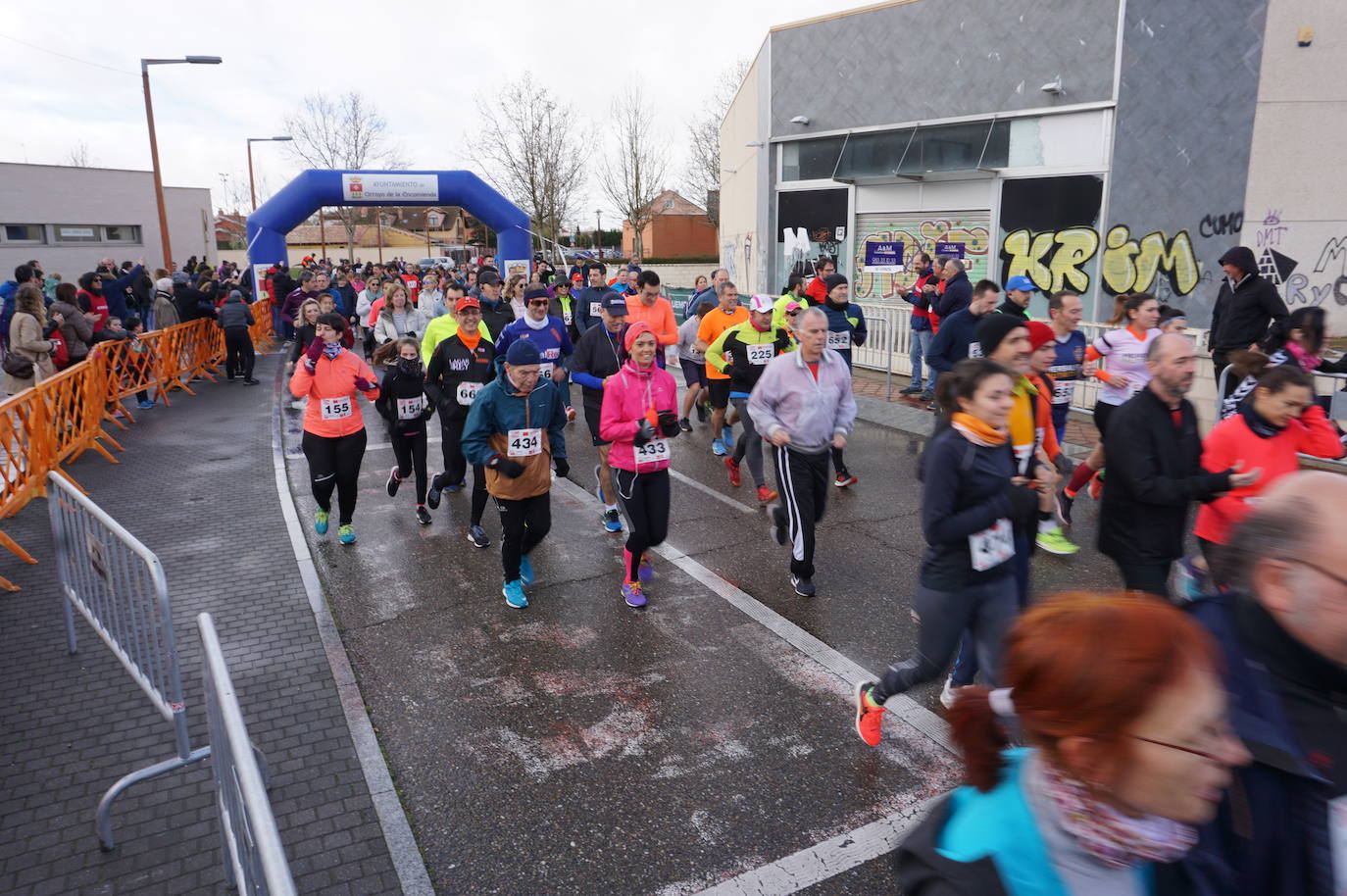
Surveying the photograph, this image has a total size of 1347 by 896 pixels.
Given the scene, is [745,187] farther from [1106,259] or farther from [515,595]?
[515,595]

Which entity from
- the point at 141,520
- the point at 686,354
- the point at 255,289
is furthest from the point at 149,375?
the point at 255,289

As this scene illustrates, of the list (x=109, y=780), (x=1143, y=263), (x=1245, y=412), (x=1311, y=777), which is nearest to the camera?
(x=1311, y=777)

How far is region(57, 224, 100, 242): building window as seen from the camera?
3947 cm

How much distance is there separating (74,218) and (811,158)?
118 ft

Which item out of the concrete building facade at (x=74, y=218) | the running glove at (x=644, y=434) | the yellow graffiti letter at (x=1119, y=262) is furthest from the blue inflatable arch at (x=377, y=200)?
the running glove at (x=644, y=434)

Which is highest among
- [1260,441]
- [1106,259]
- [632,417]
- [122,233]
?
[122,233]

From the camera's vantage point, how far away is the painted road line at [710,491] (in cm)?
810

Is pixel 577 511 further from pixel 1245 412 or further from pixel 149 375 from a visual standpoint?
pixel 149 375

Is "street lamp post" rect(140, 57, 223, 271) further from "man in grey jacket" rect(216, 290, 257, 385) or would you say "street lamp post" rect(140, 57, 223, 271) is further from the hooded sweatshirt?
the hooded sweatshirt

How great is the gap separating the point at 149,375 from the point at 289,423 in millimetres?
3228

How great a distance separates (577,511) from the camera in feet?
26.7

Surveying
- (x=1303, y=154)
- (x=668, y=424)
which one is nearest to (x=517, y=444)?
(x=668, y=424)

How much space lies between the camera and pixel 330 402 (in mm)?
6898

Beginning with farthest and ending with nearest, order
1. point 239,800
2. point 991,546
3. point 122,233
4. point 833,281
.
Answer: point 122,233 → point 833,281 → point 991,546 → point 239,800
